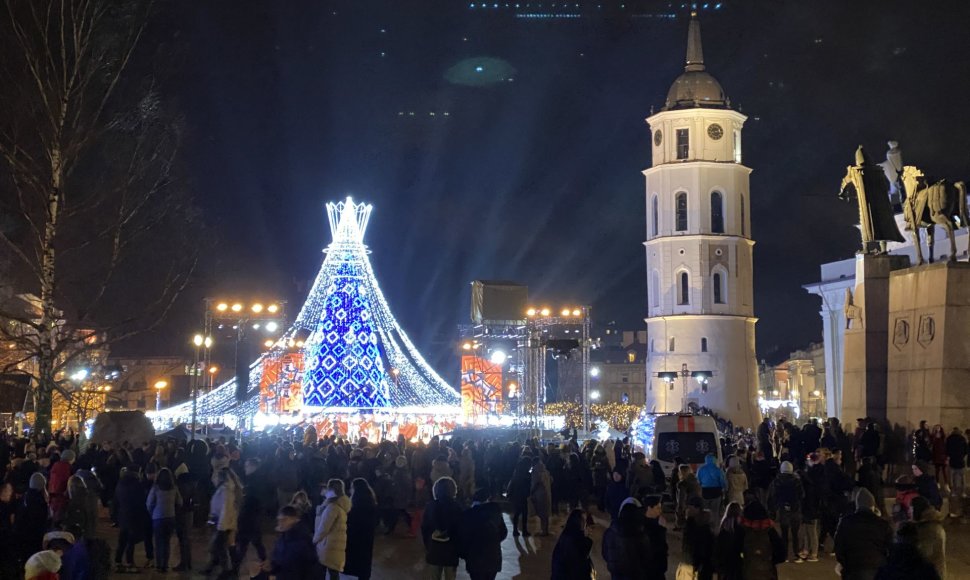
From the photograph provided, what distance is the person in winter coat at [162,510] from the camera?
572 inches

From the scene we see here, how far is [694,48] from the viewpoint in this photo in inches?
2569

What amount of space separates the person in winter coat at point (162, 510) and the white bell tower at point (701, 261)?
1892 inches

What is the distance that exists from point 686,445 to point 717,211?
40.9 meters

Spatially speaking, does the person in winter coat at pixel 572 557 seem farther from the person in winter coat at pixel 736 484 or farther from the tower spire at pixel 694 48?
the tower spire at pixel 694 48

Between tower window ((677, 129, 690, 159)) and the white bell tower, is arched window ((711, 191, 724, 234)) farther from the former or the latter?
tower window ((677, 129, 690, 159))

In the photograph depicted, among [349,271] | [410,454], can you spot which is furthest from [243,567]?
[349,271]

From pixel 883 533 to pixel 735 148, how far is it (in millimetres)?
55715

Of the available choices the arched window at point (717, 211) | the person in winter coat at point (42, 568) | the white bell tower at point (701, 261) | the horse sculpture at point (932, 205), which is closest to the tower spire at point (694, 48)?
the white bell tower at point (701, 261)

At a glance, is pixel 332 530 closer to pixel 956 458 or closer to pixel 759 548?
pixel 759 548

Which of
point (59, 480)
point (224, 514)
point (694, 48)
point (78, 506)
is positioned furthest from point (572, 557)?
point (694, 48)

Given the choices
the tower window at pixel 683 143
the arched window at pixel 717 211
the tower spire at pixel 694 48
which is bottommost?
the arched window at pixel 717 211

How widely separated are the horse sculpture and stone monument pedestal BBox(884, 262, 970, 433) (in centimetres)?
55

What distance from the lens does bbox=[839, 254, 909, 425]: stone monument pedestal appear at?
75.8 ft

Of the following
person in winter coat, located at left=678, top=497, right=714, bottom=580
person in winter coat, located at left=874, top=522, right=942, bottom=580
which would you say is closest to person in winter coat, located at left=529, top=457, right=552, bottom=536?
person in winter coat, located at left=678, top=497, right=714, bottom=580
